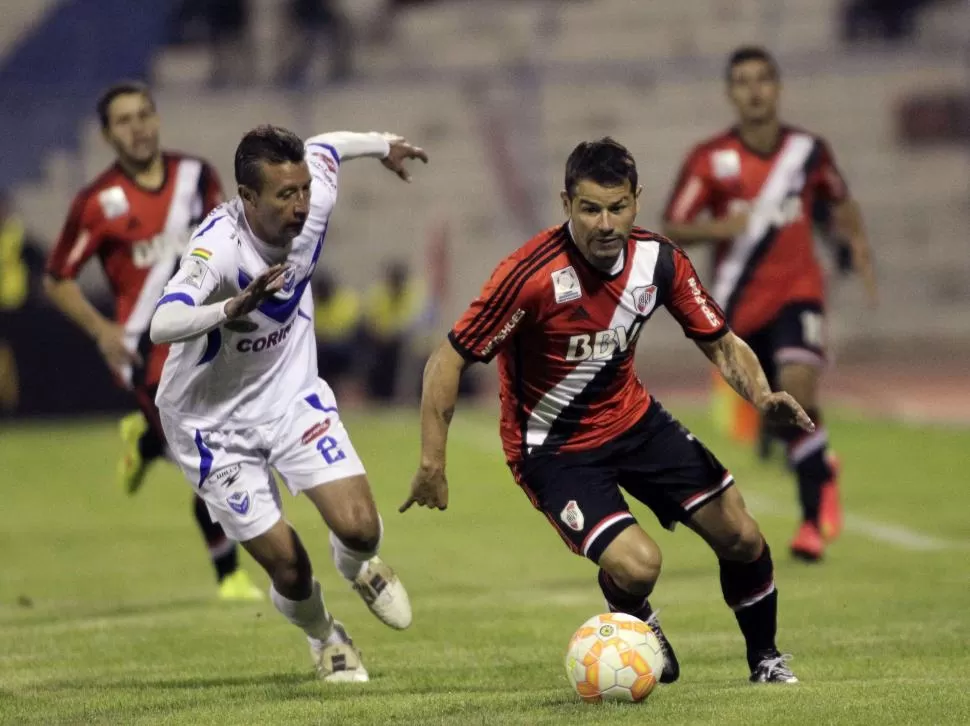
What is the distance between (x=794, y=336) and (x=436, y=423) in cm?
450

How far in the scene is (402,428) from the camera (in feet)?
65.7

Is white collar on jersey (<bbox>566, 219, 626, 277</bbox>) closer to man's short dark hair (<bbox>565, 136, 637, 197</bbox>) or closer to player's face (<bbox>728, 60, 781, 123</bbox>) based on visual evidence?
man's short dark hair (<bbox>565, 136, 637, 197</bbox>)

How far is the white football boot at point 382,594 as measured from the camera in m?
6.85

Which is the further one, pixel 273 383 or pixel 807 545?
pixel 807 545

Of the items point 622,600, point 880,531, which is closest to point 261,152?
point 622,600

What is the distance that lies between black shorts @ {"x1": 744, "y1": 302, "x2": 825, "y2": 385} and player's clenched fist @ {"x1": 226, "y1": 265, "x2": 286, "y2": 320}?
4.68 metres

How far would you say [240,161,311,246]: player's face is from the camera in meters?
6.36

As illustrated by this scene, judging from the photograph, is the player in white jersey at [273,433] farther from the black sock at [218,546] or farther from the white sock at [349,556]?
the black sock at [218,546]

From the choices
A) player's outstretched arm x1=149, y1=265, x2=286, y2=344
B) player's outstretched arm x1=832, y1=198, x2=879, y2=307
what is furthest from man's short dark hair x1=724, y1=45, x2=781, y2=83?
player's outstretched arm x1=149, y1=265, x2=286, y2=344

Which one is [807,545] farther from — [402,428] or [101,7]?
[101,7]

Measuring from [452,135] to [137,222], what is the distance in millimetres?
17584

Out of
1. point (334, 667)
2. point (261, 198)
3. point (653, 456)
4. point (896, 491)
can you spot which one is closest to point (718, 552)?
point (653, 456)

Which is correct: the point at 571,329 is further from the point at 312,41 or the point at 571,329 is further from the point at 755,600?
the point at 312,41

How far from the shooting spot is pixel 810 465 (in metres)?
10.2
